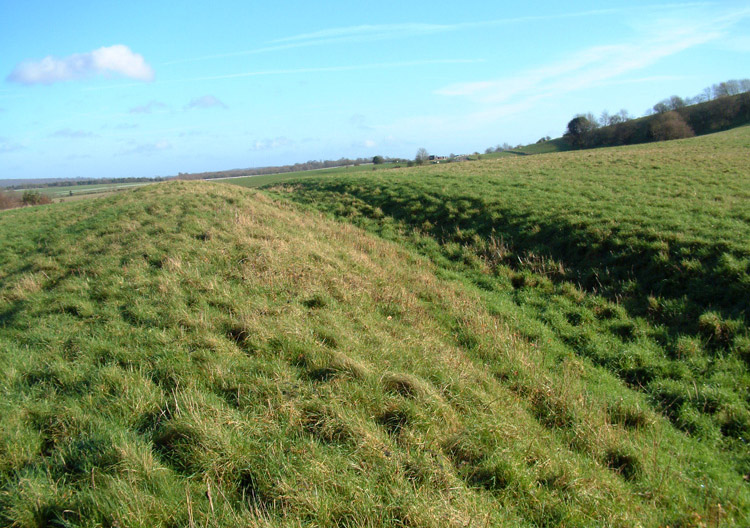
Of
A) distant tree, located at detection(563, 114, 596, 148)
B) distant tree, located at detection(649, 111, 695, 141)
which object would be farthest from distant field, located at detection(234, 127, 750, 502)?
distant tree, located at detection(563, 114, 596, 148)

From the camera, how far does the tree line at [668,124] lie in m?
60.9

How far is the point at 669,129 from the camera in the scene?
2391 inches

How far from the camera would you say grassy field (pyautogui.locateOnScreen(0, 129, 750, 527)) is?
311cm

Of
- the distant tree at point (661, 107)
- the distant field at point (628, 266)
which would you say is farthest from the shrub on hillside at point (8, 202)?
the distant tree at point (661, 107)

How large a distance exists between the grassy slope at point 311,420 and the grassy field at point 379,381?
24 millimetres

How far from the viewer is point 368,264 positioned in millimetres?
10000

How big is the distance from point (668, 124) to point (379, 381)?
77.4m

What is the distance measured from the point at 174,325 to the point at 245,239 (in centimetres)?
446

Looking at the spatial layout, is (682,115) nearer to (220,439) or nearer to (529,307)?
(529,307)

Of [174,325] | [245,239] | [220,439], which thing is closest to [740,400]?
[220,439]

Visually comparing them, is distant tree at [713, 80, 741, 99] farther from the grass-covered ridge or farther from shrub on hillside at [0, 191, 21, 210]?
shrub on hillside at [0, 191, 21, 210]

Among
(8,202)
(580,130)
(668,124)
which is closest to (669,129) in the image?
(668,124)

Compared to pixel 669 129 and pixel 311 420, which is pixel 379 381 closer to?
pixel 311 420

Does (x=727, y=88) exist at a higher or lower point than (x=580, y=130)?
higher
